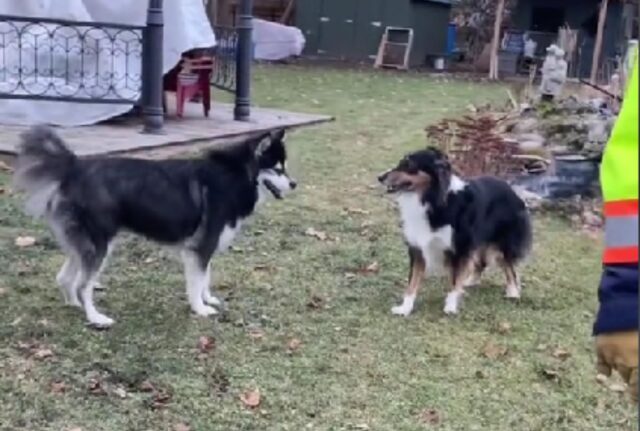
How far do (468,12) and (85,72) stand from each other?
19.4 m

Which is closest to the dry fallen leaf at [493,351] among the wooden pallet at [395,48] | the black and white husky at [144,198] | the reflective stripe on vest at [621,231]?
the black and white husky at [144,198]

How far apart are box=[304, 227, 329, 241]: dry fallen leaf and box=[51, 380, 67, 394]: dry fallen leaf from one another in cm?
298

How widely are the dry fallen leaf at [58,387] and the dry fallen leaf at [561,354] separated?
231cm

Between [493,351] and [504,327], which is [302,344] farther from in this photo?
[504,327]

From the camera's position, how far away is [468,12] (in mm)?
28562

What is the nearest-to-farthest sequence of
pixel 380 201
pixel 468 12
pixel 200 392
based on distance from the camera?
pixel 200 392
pixel 380 201
pixel 468 12

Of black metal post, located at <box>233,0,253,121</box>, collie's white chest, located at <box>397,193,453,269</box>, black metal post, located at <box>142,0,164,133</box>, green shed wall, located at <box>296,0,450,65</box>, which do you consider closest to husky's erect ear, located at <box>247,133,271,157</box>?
collie's white chest, located at <box>397,193,453,269</box>

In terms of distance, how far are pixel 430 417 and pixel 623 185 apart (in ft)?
8.65

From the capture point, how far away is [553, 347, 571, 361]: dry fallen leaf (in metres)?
5.02

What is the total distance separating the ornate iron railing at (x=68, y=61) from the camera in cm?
1038

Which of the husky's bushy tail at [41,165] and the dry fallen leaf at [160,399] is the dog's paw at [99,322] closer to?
the husky's bushy tail at [41,165]

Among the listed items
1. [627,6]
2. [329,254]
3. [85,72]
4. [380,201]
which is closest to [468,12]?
[627,6]

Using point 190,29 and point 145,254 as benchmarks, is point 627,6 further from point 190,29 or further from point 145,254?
point 145,254

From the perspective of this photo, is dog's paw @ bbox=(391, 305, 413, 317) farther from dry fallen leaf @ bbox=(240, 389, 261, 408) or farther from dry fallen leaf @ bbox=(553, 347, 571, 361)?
dry fallen leaf @ bbox=(240, 389, 261, 408)
